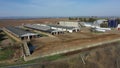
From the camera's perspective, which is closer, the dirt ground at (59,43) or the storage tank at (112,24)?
the dirt ground at (59,43)

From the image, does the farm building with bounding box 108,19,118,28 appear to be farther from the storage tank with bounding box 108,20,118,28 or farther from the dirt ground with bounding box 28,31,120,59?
the dirt ground with bounding box 28,31,120,59

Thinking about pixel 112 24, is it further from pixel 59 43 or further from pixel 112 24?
pixel 59 43

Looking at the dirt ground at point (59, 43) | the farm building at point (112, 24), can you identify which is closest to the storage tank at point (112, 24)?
the farm building at point (112, 24)

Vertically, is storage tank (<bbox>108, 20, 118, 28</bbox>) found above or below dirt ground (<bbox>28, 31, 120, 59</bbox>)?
above

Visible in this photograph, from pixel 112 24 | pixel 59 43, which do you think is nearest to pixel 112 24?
pixel 112 24

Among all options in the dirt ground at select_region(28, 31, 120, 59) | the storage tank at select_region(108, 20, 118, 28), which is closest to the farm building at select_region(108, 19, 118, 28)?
the storage tank at select_region(108, 20, 118, 28)

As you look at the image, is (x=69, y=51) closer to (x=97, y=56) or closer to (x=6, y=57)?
(x=97, y=56)

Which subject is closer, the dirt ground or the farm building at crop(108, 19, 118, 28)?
the dirt ground

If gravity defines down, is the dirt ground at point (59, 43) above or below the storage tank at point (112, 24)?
below

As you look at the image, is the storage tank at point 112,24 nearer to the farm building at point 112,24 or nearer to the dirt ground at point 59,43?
the farm building at point 112,24

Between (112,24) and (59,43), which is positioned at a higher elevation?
(112,24)

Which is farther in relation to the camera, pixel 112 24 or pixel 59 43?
pixel 112 24

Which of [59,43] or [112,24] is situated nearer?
[59,43]
